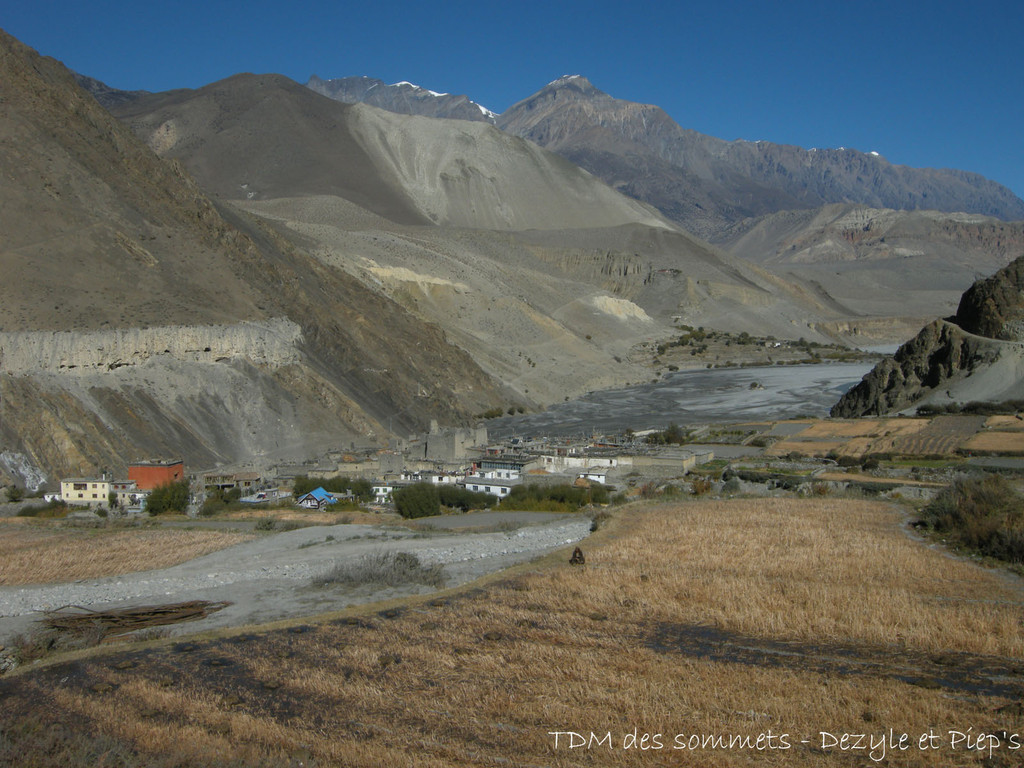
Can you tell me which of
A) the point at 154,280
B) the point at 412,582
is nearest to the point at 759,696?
the point at 412,582

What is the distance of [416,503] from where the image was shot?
31.0m

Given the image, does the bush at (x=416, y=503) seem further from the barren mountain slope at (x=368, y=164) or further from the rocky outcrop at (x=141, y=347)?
the barren mountain slope at (x=368, y=164)

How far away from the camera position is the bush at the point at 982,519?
17.2 meters

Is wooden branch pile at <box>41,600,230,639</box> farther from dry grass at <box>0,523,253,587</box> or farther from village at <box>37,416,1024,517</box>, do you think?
village at <box>37,416,1024,517</box>

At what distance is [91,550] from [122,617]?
326 inches

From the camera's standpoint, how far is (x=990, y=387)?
5431cm

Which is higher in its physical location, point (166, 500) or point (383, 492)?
point (166, 500)

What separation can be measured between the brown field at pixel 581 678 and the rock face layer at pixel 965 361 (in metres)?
42.6

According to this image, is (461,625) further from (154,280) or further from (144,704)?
(154,280)

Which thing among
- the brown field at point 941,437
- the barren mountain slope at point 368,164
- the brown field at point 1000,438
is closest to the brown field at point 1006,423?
the brown field at point 1000,438

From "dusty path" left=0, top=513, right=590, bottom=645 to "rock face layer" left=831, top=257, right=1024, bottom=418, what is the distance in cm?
3684

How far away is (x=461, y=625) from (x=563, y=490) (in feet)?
64.6

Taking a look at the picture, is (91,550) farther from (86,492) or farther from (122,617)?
(86,492)

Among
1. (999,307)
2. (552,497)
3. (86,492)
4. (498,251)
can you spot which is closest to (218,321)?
(86,492)
